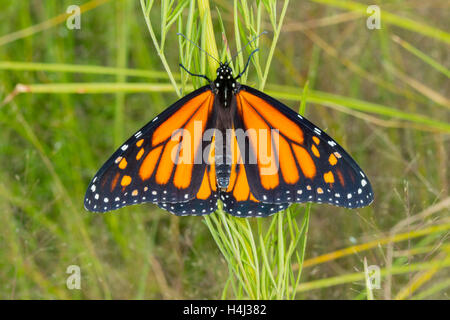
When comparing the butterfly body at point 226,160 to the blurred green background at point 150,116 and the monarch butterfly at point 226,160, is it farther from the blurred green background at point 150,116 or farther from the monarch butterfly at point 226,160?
the blurred green background at point 150,116

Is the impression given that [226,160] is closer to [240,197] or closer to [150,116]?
[240,197]

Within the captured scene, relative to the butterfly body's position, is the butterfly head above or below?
above

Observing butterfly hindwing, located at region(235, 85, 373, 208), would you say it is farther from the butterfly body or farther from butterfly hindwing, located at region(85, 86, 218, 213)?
butterfly hindwing, located at region(85, 86, 218, 213)

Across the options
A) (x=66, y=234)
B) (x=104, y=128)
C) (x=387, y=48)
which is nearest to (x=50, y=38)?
(x=104, y=128)

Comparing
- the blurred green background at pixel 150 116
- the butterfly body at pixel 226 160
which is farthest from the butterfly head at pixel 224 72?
the blurred green background at pixel 150 116

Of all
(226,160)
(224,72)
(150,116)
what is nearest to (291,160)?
(226,160)

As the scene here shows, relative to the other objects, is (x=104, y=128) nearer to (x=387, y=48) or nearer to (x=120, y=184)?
(x=120, y=184)

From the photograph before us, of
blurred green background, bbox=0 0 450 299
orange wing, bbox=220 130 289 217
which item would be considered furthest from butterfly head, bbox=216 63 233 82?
blurred green background, bbox=0 0 450 299
